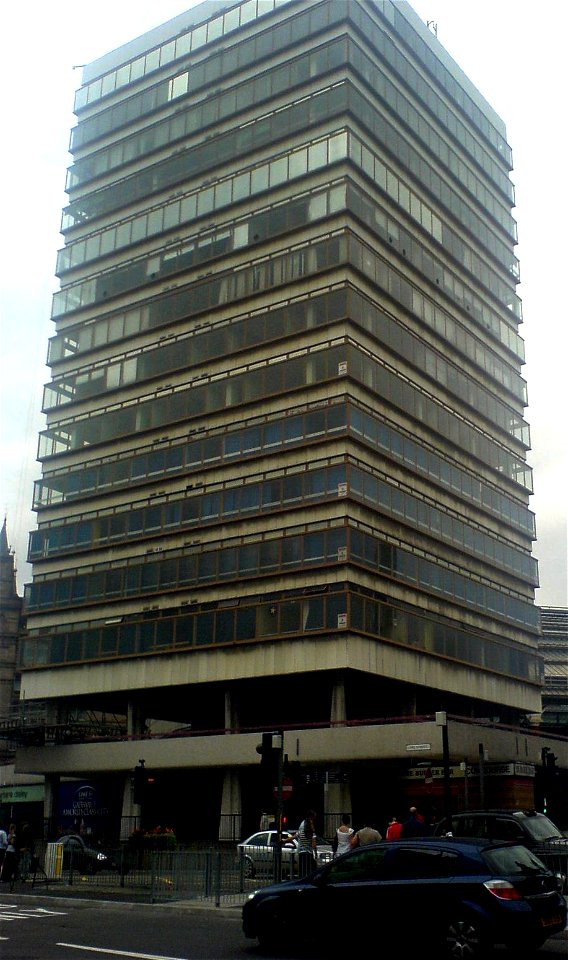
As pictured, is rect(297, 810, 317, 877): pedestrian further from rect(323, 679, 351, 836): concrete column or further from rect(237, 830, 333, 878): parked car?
rect(323, 679, 351, 836): concrete column

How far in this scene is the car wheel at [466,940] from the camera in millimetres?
13227

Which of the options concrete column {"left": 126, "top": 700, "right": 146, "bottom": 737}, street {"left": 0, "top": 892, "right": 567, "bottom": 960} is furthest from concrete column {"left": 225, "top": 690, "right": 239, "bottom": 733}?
street {"left": 0, "top": 892, "right": 567, "bottom": 960}

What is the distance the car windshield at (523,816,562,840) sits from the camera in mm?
21484

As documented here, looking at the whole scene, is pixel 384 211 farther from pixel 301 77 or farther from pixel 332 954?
pixel 332 954

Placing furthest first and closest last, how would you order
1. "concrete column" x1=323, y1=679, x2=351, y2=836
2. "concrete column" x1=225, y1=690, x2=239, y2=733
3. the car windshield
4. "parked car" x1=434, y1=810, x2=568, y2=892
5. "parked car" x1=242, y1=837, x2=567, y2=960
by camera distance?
1. "concrete column" x1=225, y1=690, x2=239, y2=733
2. "concrete column" x1=323, y1=679, x2=351, y2=836
3. the car windshield
4. "parked car" x1=434, y1=810, x2=568, y2=892
5. "parked car" x1=242, y1=837, x2=567, y2=960

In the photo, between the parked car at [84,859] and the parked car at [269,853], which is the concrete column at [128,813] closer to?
the parked car at [84,859]

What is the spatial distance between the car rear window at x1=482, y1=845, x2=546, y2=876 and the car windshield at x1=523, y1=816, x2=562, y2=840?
6.98m

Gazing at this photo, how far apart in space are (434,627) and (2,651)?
4375cm

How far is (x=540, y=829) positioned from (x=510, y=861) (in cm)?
854

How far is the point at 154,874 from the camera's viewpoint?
2442cm

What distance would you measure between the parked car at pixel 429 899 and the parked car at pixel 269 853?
8.69 m

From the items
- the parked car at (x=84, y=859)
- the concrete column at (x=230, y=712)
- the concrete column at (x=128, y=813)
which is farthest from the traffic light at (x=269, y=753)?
the concrete column at (x=128, y=813)

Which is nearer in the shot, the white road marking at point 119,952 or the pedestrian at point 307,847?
the white road marking at point 119,952

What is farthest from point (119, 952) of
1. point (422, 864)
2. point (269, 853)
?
point (269, 853)
